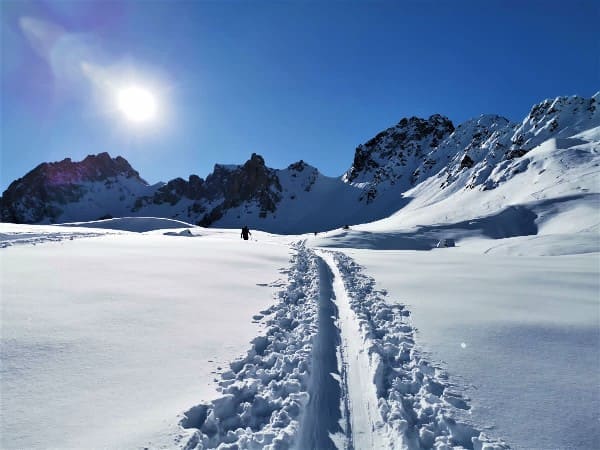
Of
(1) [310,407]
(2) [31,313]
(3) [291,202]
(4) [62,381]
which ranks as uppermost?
(3) [291,202]

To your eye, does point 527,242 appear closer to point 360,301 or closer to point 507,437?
point 360,301

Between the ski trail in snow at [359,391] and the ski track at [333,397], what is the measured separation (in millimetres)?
13

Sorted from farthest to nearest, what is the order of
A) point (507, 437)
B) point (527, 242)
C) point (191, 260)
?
point (527, 242) → point (191, 260) → point (507, 437)

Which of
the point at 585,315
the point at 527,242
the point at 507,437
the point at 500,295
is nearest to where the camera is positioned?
the point at 507,437

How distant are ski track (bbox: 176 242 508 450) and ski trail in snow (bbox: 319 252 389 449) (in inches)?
0.5

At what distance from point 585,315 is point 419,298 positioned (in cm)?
355

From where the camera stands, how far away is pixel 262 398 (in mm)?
4379

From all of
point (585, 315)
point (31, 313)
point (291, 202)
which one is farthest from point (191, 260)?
point (291, 202)

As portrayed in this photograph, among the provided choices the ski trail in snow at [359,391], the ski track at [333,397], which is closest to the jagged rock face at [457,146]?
the ski trail in snow at [359,391]

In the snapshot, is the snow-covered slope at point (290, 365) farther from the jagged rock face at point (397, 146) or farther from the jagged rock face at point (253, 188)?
the jagged rock face at point (253, 188)

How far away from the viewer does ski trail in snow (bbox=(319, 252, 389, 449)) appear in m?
3.83

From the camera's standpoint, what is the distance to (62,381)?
4.07 meters

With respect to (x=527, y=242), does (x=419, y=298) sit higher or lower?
lower

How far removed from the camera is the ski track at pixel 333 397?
3.70 m
